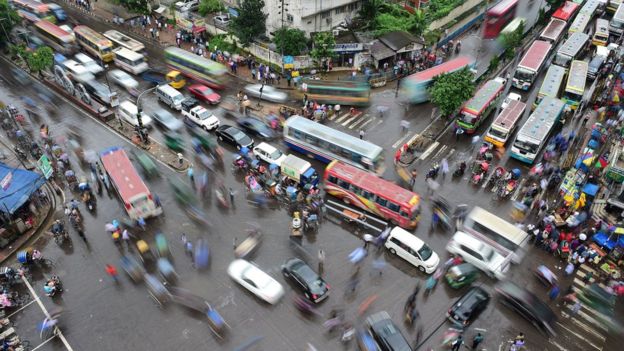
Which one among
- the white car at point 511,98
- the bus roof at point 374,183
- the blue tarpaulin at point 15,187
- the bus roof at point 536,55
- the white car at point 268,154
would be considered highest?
the bus roof at point 536,55

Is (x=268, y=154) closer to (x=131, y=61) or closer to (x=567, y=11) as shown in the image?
(x=131, y=61)

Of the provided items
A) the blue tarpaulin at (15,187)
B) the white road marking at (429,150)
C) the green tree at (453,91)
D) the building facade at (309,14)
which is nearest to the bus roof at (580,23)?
the green tree at (453,91)

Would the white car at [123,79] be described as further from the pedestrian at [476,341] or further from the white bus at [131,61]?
the pedestrian at [476,341]

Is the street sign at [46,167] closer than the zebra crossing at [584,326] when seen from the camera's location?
No

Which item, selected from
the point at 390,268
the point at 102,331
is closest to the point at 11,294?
the point at 102,331

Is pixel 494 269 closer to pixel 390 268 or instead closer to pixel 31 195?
pixel 390 268

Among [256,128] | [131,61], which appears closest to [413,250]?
[256,128]
